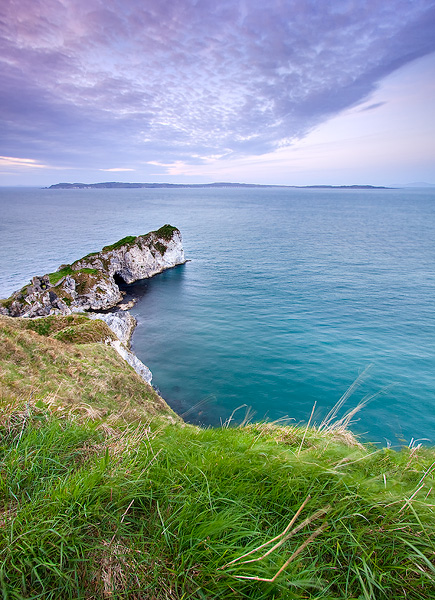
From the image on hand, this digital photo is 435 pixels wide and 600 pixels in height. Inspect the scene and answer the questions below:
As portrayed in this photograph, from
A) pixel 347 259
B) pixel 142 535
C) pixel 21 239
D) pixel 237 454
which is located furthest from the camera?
pixel 21 239

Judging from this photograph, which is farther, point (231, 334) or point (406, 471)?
point (231, 334)

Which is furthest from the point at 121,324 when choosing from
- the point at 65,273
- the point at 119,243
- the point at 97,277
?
the point at 119,243

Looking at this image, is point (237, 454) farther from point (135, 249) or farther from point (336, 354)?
point (135, 249)

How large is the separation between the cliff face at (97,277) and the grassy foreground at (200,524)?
129 feet

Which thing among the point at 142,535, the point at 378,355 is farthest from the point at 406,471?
the point at 378,355

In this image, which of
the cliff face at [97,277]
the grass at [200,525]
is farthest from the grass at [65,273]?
the grass at [200,525]

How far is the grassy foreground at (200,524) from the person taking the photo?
1.96 meters

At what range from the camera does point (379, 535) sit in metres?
2.29

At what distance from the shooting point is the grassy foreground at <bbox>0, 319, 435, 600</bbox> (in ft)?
6.42

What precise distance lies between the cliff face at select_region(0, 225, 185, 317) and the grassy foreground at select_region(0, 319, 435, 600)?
129 feet

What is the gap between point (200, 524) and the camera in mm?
2340

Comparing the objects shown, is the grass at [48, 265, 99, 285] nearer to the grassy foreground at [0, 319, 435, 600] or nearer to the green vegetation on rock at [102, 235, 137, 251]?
the green vegetation on rock at [102, 235, 137, 251]

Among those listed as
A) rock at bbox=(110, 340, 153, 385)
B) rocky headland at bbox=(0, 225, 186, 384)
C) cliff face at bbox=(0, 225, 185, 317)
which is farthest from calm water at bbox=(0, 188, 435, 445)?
cliff face at bbox=(0, 225, 185, 317)

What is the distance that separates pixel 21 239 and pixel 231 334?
8474 cm
